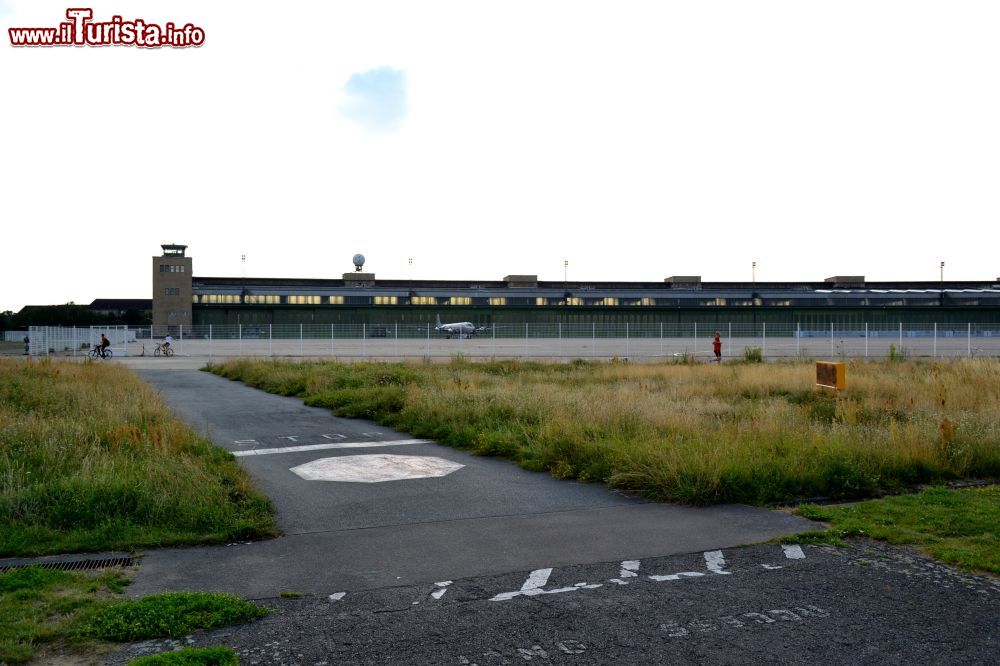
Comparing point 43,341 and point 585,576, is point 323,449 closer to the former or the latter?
point 585,576

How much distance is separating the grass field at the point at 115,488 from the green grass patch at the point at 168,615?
1.73 meters

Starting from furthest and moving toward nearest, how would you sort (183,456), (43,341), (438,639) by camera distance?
(43,341)
(183,456)
(438,639)

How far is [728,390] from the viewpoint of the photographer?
1852 cm

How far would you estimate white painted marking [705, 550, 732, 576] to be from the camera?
18.8ft

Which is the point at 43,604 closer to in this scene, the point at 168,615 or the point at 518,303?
the point at 168,615

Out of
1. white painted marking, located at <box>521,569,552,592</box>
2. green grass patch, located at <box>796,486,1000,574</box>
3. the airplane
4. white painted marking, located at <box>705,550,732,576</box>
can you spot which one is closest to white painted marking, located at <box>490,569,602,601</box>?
white painted marking, located at <box>521,569,552,592</box>

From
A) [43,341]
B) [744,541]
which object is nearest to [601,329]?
[43,341]

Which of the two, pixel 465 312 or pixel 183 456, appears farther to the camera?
pixel 465 312

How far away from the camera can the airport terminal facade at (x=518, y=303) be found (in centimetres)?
7369

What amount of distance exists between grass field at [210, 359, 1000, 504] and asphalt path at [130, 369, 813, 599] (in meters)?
0.53

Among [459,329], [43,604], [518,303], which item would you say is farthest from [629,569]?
[518,303]

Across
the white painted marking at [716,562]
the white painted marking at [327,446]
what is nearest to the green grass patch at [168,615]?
the white painted marking at [716,562]

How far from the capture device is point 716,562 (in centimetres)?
597

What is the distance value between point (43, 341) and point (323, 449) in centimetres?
4629
